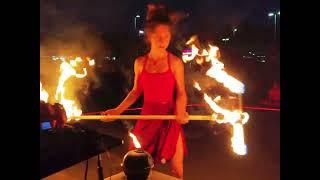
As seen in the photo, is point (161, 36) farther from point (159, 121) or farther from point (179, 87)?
point (159, 121)

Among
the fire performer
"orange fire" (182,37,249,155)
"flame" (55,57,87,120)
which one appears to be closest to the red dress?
the fire performer

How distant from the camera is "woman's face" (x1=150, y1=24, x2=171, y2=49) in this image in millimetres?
4672

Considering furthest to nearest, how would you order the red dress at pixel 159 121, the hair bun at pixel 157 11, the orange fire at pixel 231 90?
1. the red dress at pixel 159 121
2. the hair bun at pixel 157 11
3. the orange fire at pixel 231 90

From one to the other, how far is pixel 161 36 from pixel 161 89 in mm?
660

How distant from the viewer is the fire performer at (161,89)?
468cm

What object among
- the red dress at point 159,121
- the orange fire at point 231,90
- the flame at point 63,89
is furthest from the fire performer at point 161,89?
the flame at point 63,89

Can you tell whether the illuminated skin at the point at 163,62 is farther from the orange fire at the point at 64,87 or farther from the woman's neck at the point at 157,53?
the orange fire at the point at 64,87

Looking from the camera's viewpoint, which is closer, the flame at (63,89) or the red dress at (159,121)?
the red dress at (159,121)

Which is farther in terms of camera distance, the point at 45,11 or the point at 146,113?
the point at 45,11
